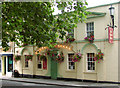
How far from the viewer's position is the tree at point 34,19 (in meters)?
13.0

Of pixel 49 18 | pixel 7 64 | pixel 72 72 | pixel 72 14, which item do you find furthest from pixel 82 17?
pixel 7 64

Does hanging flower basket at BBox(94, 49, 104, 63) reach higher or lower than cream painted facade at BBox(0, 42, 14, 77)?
higher

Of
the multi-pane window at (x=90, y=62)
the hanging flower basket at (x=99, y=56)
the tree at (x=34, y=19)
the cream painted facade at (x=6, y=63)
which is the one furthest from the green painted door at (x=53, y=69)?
the cream painted facade at (x=6, y=63)

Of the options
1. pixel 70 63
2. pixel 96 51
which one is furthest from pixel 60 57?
pixel 96 51

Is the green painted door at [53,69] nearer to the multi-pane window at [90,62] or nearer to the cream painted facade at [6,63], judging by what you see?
the multi-pane window at [90,62]

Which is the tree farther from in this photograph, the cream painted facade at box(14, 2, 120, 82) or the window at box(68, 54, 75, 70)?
the window at box(68, 54, 75, 70)

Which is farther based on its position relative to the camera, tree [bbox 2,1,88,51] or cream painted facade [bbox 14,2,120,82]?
cream painted facade [bbox 14,2,120,82]

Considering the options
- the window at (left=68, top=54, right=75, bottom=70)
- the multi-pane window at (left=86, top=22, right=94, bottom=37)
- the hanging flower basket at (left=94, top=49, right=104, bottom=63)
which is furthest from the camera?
the window at (left=68, top=54, right=75, bottom=70)

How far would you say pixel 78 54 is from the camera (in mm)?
20922

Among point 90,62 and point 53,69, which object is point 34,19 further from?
point 53,69

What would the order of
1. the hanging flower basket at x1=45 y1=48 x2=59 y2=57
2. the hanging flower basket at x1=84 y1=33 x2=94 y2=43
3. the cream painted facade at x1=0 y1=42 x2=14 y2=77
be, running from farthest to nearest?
1. the cream painted facade at x1=0 y1=42 x2=14 y2=77
2. the hanging flower basket at x1=45 y1=48 x2=59 y2=57
3. the hanging flower basket at x1=84 y1=33 x2=94 y2=43

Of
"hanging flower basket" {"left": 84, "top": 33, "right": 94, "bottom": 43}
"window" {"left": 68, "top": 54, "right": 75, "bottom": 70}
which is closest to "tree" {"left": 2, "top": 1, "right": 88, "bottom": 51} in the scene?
"hanging flower basket" {"left": 84, "top": 33, "right": 94, "bottom": 43}

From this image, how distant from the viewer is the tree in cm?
1304

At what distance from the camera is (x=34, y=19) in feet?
46.1
